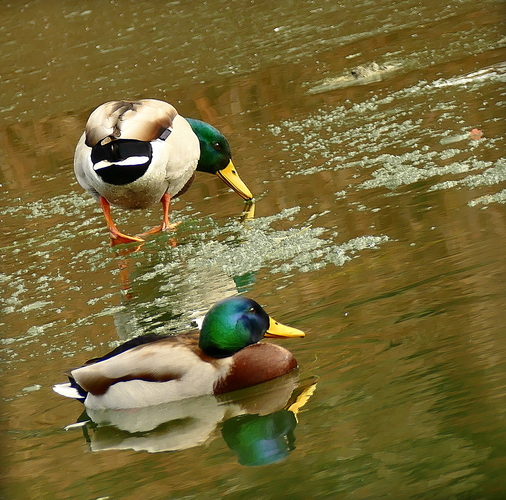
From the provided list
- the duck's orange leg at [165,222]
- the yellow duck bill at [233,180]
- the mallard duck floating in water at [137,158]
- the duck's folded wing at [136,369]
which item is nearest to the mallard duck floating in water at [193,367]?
the duck's folded wing at [136,369]

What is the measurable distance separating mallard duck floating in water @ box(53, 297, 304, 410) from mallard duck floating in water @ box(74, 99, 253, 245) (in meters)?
2.07

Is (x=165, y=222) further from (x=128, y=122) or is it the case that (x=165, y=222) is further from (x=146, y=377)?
(x=146, y=377)

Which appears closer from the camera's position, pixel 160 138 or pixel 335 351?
pixel 335 351

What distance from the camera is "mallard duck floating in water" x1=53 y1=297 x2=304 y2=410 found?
408 centimetres

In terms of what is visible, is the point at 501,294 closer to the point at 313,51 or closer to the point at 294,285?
the point at 294,285

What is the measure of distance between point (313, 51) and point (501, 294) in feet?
20.8

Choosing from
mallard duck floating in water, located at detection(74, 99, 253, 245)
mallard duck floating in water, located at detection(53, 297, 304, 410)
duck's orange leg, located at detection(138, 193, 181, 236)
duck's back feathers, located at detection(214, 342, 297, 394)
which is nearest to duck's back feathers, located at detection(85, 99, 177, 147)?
mallard duck floating in water, located at detection(74, 99, 253, 245)

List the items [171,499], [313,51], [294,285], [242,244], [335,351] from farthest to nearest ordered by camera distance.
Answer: [313,51] → [242,244] → [294,285] → [335,351] → [171,499]

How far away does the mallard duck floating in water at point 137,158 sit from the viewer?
19.7 ft

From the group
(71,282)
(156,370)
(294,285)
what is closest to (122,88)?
(71,282)

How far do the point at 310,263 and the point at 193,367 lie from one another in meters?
1.23

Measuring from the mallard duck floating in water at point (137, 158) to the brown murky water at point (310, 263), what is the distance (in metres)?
0.25

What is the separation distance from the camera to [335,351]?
159 inches

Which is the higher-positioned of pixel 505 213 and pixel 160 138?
pixel 160 138
